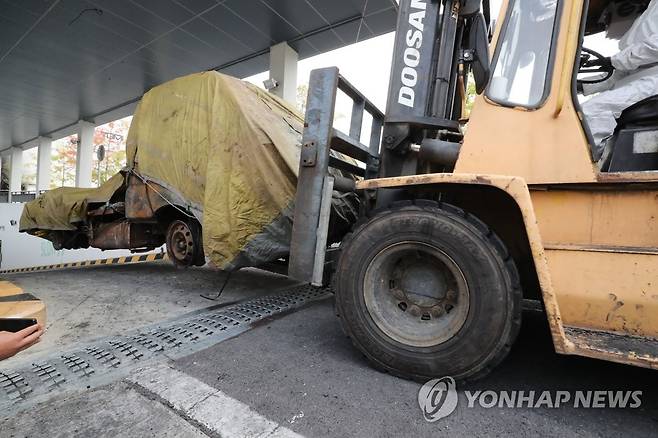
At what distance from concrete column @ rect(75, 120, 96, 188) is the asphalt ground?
16.0 metres

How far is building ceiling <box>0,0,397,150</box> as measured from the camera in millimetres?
6793

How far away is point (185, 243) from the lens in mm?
4102

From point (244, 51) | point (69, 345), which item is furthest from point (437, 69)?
point (244, 51)

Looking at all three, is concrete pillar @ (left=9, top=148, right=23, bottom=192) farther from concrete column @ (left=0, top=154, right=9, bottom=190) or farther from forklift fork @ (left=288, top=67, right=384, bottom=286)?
forklift fork @ (left=288, top=67, right=384, bottom=286)

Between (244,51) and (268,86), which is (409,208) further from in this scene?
(244,51)

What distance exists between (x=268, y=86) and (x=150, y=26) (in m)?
2.79

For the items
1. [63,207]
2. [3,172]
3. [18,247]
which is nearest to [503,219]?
[63,207]

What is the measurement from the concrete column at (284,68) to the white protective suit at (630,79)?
670 cm

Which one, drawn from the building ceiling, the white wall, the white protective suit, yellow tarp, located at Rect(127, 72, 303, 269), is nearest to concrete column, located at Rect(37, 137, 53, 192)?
the building ceiling

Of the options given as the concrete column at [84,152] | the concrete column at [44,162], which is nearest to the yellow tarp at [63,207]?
the concrete column at [84,152]

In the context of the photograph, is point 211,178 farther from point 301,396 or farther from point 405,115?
point 301,396

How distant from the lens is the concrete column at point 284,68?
8.00m

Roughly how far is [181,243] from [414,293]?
3022 mm

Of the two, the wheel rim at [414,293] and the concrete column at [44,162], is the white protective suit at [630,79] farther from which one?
the concrete column at [44,162]
